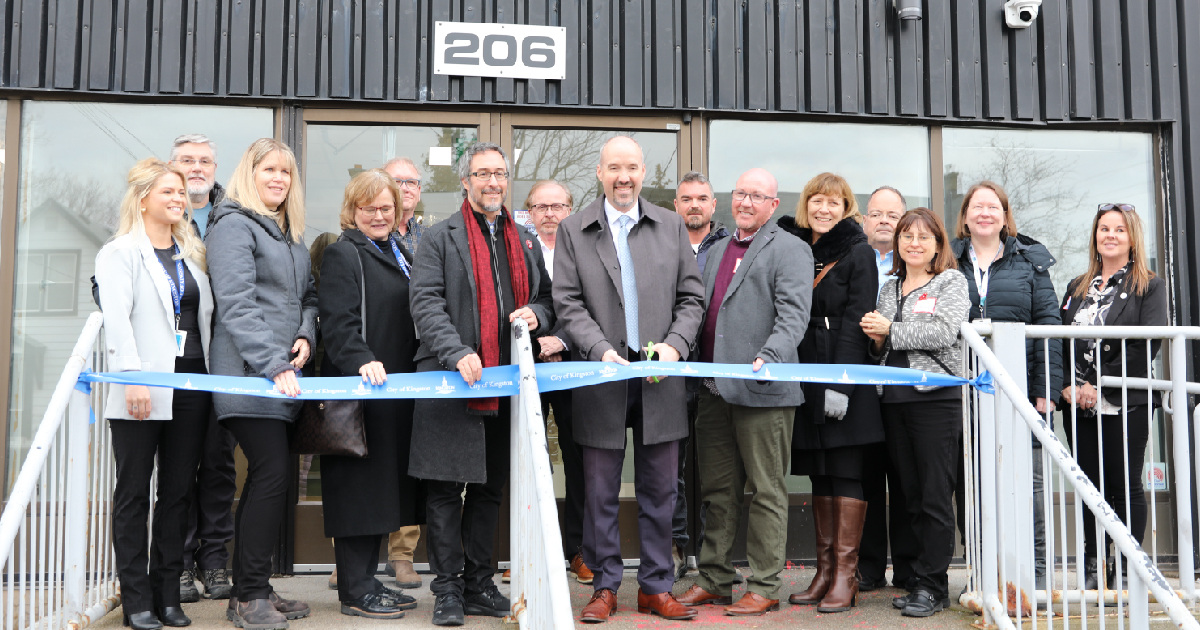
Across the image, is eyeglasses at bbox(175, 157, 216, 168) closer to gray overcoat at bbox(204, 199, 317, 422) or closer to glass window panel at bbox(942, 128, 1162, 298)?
gray overcoat at bbox(204, 199, 317, 422)

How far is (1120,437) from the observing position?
4.82 m

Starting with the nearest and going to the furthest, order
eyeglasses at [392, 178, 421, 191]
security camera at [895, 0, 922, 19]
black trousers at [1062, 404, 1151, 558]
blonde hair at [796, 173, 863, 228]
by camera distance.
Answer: blonde hair at [796, 173, 863, 228]
black trousers at [1062, 404, 1151, 558]
eyeglasses at [392, 178, 421, 191]
security camera at [895, 0, 922, 19]

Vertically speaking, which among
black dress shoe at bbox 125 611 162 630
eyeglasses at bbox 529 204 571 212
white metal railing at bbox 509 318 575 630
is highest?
eyeglasses at bbox 529 204 571 212

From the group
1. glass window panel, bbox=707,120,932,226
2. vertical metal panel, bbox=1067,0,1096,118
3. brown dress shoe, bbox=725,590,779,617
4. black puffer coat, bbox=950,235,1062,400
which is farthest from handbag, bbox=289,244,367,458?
vertical metal panel, bbox=1067,0,1096,118

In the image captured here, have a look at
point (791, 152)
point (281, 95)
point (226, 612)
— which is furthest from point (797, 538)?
point (281, 95)

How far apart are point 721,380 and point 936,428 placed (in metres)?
1.04

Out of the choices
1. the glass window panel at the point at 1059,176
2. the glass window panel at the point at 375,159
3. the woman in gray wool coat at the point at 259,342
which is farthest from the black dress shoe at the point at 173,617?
the glass window panel at the point at 1059,176

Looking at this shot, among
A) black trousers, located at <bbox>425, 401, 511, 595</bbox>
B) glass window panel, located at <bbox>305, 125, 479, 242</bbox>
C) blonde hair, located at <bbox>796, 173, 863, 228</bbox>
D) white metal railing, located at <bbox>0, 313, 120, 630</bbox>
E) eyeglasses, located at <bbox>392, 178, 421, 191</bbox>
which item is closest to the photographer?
white metal railing, located at <bbox>0, 313, 120, 630</bbox>

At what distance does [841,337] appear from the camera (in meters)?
4.55

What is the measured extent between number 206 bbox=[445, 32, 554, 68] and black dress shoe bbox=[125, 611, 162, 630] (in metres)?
3.59

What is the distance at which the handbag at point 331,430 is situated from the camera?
4047 millimetres

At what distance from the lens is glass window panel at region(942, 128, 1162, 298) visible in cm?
636

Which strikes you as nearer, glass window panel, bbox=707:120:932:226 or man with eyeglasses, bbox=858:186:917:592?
man with eyeglasses, bbox=858:186:917:592

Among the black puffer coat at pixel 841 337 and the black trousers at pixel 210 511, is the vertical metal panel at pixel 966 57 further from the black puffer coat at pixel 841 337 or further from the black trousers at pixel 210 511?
the black trousers at pixel 210 511
